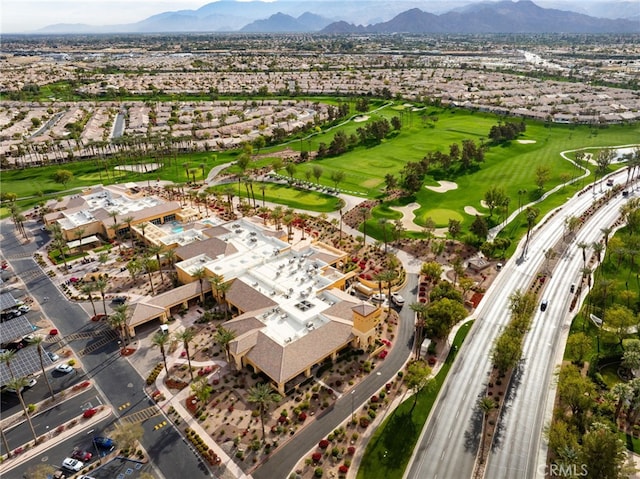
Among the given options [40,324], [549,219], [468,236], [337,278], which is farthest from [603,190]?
[40,324]

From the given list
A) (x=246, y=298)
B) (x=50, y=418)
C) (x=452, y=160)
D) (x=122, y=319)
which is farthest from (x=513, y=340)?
(x=452, y=160)

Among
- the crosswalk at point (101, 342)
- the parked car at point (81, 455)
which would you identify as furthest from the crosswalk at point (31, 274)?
the parked car at point (81, 455)

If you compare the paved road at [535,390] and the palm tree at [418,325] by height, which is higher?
the palm tree at [418,325]

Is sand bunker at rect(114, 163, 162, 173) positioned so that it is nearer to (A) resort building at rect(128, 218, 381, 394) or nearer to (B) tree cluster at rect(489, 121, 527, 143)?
(A) resort building at rect(128, 218, 381, 394)

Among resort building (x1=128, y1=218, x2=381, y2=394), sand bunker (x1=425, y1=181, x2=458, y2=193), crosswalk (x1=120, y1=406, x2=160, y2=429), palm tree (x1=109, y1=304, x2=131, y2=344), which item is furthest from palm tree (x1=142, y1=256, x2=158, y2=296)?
sand bunker (x1=425, y1=181, x2=458, y2=193)

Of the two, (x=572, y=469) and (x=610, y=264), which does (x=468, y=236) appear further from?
(x=572, y=469)

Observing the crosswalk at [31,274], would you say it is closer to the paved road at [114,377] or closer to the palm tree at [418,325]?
the paved road at [114,377]
